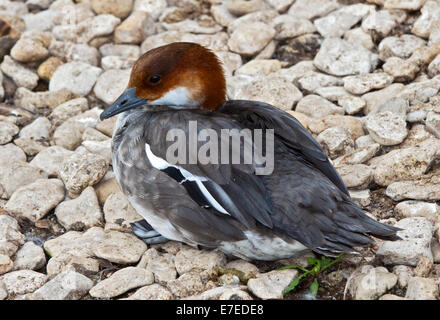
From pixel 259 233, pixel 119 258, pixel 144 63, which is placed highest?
pixel 144 63

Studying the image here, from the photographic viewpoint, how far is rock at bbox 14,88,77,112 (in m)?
5.27

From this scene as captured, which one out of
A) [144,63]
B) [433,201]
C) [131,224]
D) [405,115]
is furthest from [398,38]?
[131,224]

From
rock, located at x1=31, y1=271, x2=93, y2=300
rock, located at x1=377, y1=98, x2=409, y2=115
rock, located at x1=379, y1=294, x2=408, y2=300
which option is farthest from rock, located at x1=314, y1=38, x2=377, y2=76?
rock, located at x1=31, y1=271, x2=93, y2=300

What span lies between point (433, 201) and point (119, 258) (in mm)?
1747

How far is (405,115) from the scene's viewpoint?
460 centimetres

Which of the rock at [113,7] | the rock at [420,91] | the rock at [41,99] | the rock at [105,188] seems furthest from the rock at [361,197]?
the rock at [113,7]

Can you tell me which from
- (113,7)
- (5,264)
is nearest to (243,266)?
(5,264)

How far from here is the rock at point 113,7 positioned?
589 cm

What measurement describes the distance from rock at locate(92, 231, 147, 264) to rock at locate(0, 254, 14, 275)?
43 centimetres

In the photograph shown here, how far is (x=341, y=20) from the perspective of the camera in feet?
18.4

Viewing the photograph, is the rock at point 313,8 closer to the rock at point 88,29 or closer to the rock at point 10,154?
the rock at point 88,29

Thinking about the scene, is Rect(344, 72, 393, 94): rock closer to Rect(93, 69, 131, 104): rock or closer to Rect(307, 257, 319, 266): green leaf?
Rect(93, 69, 131, 104): rock

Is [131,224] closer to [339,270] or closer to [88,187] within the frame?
[88,187]

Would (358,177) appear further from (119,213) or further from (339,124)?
(119,213)
